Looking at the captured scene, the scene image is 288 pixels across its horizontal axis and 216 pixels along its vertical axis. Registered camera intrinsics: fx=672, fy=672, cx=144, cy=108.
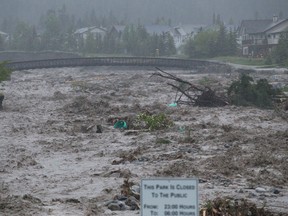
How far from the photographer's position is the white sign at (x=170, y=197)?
7.65 meters

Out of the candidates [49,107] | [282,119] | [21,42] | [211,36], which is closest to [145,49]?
[211,36]

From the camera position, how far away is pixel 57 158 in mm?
21516

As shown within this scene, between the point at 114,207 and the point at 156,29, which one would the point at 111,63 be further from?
the point at 114,207

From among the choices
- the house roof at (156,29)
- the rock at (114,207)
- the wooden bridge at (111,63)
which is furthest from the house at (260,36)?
the rock at (114,207)

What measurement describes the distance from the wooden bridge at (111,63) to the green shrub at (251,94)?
147ft

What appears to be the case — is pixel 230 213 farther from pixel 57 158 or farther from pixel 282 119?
pixel 282 119

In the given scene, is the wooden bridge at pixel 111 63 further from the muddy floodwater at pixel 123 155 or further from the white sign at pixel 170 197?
the white sign at pixel 170 197

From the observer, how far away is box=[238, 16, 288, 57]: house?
92938mm

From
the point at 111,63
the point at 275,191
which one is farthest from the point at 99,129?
the point at 111,63

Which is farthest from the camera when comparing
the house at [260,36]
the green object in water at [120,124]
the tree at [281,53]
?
the house at [260,36]

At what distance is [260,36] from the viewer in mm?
101250

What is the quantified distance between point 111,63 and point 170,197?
256 feet

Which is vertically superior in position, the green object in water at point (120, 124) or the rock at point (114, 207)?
the rock at point (114, 207)

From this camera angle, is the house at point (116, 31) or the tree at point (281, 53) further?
the house at point (116, 31)
